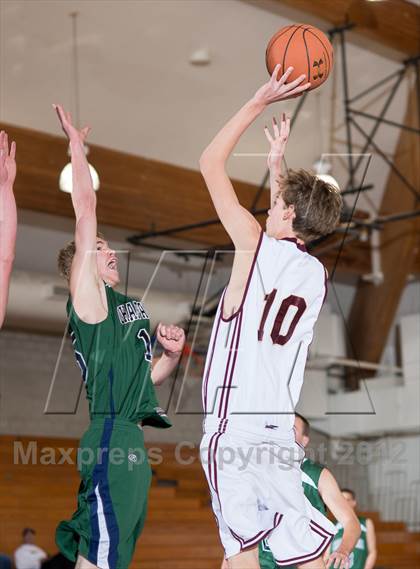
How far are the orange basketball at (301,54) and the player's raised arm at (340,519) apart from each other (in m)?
2.36

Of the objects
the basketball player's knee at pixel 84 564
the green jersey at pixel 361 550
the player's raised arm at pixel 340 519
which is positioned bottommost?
the basketball player's knee at pixel 84 564

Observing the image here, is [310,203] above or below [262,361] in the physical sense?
above

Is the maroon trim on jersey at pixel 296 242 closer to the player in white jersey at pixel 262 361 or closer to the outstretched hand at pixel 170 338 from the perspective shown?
the player in white jersey at pixel 262 361

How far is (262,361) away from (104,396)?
36.2 inches

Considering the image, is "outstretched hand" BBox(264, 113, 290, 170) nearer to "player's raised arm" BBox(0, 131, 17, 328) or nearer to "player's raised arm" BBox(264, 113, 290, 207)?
"player's raised arm" BBox(264, 113, 290, 207)

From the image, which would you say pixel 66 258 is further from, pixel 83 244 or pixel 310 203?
pixel 310 203

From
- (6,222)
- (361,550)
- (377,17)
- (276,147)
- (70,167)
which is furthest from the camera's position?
(377,17)

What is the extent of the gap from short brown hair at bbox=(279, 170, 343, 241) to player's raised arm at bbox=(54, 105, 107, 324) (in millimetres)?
970

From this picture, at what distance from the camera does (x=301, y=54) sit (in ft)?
14.5

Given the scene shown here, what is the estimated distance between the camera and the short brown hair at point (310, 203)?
3924 mm

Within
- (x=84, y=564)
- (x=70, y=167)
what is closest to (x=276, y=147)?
(x=84, y=564)

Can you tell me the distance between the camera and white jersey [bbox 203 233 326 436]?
3.79m

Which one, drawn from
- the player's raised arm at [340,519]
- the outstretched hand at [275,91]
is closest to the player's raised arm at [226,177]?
the outstretched hand at [275,91]

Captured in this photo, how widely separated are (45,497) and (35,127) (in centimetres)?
461
